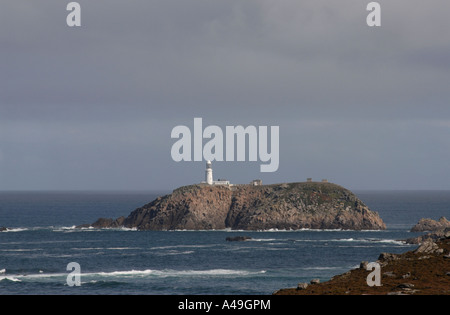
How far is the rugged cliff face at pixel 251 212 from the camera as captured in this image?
174500 mm

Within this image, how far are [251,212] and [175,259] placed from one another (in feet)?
221

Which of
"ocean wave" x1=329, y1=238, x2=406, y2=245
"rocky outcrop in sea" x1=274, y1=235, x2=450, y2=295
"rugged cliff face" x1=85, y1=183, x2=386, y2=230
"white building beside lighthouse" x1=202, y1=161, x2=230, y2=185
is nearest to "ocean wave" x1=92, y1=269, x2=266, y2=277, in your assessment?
"rocky outcrop in sea" x1=274, y1=235, x2=450, y2=295

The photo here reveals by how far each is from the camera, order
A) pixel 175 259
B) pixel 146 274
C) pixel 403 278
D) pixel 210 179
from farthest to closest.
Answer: pixel 210 179 < pixel 175 259 < pixel 146 274 < pixel 403 278

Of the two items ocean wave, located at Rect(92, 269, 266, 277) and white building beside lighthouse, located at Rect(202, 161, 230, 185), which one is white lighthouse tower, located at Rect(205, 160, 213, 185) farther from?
ocean wave, located at Rect(92, 269, 266, 277)

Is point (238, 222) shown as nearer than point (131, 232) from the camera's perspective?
No

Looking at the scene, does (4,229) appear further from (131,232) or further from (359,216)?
(359,216)

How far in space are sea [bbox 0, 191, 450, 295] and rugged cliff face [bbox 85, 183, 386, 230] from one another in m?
5.59

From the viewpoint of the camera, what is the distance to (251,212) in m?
177

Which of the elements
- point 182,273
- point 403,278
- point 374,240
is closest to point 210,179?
point 374,240

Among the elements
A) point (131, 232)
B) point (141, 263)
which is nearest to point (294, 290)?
point (141, 263)

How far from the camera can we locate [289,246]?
433 feet

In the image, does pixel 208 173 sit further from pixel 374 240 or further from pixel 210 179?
pixel 374 240
